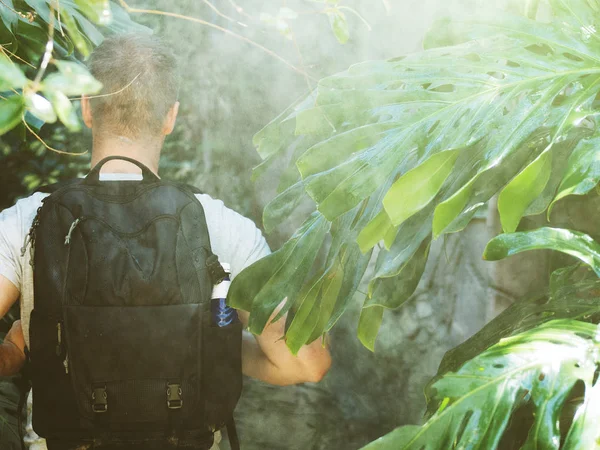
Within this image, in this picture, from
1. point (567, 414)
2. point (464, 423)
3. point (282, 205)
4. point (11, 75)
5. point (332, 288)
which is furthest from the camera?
point (282, 205)

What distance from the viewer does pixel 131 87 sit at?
4.38 feet

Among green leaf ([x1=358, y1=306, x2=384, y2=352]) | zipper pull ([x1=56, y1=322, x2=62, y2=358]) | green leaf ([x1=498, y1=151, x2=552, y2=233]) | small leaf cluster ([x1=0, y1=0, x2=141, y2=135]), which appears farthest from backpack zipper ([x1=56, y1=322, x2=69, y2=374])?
green leaf ([x1=498, y1=151, x2=552, y2=233])

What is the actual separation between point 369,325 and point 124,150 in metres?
0.54

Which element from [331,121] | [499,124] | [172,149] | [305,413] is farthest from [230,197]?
[499,124]

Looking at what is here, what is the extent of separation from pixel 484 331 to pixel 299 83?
2.64ft

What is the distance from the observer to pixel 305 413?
1.86 metres

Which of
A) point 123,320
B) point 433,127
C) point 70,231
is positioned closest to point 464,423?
point 433,127

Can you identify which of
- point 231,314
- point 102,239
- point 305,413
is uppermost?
point 102,239

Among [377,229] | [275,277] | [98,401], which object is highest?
[377,229]

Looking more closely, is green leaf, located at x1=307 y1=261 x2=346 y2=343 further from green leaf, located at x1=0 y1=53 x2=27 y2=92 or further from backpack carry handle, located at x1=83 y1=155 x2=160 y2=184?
green leaf, located at x1=0 y1=53 x2=27 y2=92

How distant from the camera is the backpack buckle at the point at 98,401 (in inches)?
47.6

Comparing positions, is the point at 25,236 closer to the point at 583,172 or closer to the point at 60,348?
the point at 60,348

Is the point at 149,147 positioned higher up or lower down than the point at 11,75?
lower down

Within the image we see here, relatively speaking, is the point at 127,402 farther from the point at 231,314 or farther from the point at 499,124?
the point at 499,124
